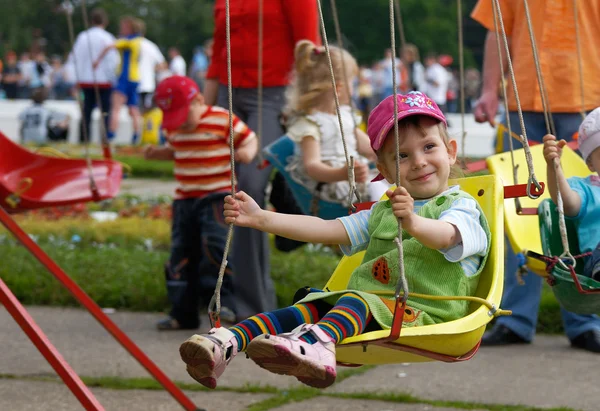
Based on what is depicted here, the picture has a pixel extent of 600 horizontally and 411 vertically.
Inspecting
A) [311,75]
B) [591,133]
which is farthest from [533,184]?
[311,75]

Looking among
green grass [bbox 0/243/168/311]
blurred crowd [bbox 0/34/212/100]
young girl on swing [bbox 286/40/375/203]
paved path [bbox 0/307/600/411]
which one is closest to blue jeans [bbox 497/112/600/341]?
paved path [bbox 0/307/600/411]

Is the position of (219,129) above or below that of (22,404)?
above

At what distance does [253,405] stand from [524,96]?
6.23 feet

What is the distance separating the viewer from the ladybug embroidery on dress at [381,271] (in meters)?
3.17

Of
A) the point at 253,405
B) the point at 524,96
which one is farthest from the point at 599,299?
the point at 524,96

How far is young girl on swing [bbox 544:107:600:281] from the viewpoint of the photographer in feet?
12.2

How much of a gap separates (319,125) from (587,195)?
4.99 ft

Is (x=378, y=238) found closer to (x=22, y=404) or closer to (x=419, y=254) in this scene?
(x=419, y=254)

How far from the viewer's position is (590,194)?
394cm

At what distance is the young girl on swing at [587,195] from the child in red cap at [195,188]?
179cm

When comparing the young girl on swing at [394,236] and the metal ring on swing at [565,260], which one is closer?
the young girl on swing at [394,236]

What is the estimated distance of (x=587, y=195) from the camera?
155 inches

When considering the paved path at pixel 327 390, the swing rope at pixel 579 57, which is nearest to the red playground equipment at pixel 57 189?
the paved path at pixel 327 390

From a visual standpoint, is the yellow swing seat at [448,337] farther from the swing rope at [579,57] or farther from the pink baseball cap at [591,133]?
the swing rope at [579,57]
